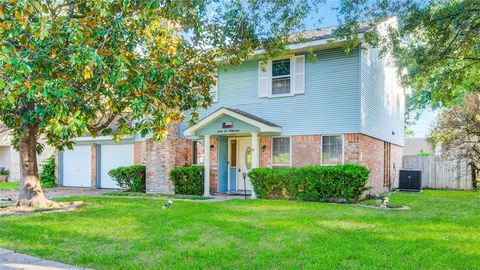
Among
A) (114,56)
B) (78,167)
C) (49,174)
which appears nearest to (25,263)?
(114,56)

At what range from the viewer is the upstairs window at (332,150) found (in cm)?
1324

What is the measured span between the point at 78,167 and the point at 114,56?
46.0 feet

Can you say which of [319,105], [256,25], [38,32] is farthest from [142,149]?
[38,32]

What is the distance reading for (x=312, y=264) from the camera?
16.6ft

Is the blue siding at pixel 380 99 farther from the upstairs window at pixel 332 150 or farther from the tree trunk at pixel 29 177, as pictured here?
the tree trunk at pixel 29 177

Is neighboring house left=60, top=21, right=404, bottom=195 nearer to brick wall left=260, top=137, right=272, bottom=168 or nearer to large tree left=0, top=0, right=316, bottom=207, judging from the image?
brick wall left=260, top=137, right=272, bottom=168

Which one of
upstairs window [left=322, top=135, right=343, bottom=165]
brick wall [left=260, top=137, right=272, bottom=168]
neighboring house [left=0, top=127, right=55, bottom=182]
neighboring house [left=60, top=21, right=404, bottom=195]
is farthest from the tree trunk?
neighboring house [left=0, top=127, right=55, bottom=182]

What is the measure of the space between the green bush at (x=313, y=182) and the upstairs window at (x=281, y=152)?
1250 millimetres

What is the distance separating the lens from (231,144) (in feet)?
51.7

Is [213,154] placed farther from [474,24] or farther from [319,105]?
[474,24]

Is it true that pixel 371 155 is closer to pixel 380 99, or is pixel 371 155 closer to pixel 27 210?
pixel 380 99

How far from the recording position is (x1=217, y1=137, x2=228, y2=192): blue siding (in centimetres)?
1554

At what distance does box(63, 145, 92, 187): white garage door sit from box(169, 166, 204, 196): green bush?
659cm

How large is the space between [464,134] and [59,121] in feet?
51.6
